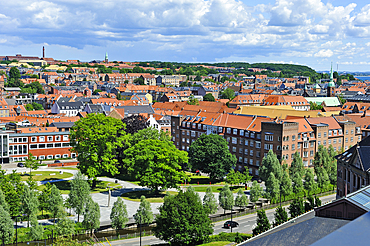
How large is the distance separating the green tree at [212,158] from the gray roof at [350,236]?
231ft

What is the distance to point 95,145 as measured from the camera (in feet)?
270

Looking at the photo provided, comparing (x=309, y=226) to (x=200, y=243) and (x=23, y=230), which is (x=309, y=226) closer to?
(x=200, y=243)

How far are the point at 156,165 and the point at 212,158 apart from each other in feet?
58.2

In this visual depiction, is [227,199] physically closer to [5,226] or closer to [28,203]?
[28,203]

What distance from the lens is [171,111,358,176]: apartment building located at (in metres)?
92.8

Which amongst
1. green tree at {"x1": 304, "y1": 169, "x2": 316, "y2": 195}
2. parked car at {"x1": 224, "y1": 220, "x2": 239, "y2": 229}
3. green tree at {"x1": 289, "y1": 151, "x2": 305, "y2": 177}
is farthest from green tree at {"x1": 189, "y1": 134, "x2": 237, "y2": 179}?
parked car at {"x1": 224, "y1": 220, "x2": 239, "y2": 229}

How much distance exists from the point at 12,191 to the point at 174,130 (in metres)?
64.8

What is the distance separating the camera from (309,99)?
197m

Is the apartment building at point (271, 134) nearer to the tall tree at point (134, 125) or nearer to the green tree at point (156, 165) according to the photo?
the tall tree at point (134, 125)

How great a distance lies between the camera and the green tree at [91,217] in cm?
5756

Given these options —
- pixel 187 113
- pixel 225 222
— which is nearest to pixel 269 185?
pixel 225 222

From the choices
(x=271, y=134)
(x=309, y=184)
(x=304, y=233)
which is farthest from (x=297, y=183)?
(x=304, y=233)

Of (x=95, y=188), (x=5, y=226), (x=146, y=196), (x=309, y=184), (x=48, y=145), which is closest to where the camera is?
(x=5, y=226)

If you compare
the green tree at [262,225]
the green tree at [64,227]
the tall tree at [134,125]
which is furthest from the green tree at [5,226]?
the tall tree at [134,125]
